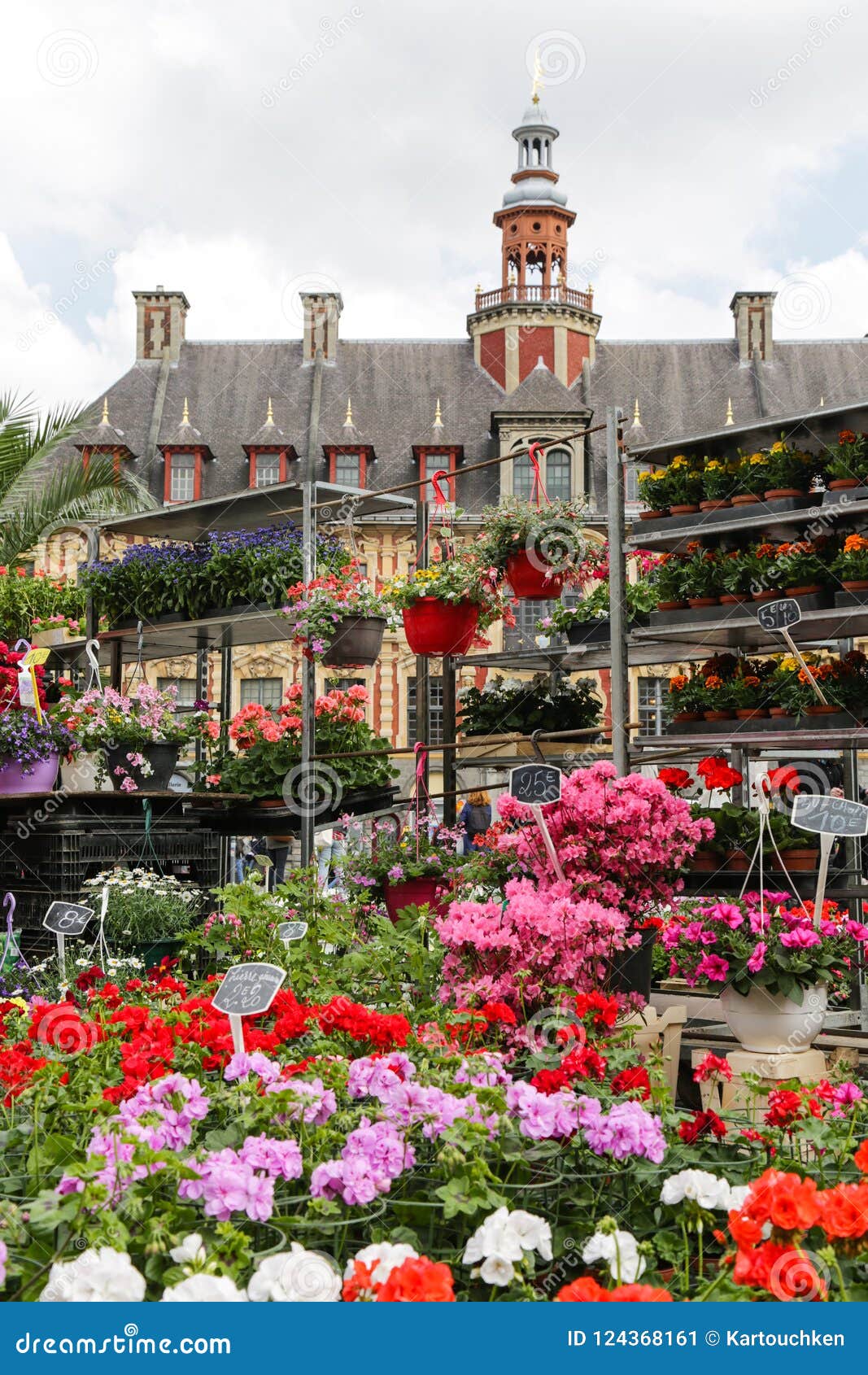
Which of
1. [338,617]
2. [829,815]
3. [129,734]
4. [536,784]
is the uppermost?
[338,617]

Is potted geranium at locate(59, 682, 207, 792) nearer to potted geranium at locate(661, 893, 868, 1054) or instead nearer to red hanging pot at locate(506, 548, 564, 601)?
red hanging pot at locate(506, 548, 564, 601)

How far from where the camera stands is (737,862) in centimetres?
517

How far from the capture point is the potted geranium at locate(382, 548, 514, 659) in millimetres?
6586

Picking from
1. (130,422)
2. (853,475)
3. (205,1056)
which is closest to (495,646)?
(130,422)

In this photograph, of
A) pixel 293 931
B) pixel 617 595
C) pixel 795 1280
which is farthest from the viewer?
pixel 617 595

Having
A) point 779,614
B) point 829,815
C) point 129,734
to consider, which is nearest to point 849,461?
point 779,614

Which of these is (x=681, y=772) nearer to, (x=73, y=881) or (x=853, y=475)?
(x=853, y=475)

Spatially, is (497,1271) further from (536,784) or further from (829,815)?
(829,815)

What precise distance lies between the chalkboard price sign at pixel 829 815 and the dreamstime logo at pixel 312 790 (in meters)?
3.83

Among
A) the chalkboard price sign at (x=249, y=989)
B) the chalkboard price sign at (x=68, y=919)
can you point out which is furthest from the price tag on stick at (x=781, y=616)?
the chalkboard price sign at (x=249, y=989)

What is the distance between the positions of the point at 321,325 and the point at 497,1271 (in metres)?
33.2

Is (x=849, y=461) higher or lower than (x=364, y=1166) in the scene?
higher

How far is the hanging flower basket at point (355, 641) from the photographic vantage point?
23.8 ft

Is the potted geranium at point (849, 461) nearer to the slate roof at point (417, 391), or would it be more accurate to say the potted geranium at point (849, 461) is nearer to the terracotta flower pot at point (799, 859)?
the terracotta flower pot at point (799, 859)
